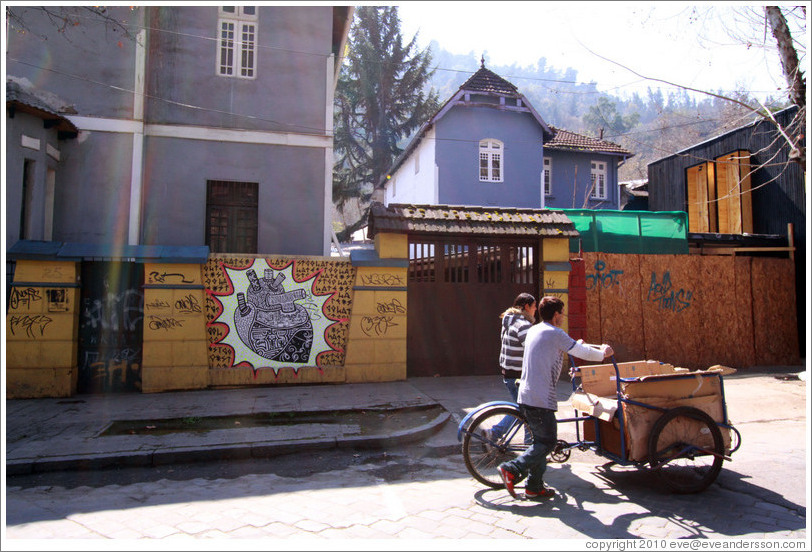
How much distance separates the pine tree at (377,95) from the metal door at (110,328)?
73.5ft

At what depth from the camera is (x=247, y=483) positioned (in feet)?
16.8

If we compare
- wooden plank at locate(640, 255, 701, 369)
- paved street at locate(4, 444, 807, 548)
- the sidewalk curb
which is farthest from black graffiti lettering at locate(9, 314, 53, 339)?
wooden plank at locate(640, 255, 701, 369)

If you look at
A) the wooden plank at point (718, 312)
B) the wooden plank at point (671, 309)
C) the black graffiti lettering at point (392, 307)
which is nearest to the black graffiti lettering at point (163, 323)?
the black graffiti lettering at point (392, 307)

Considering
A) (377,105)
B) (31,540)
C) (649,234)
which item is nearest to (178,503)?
(31,540)

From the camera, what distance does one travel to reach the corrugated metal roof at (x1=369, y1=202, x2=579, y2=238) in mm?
9453

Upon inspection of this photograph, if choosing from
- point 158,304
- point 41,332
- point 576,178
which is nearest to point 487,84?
point 576,178

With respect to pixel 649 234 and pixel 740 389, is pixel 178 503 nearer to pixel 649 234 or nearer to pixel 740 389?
pixel 740 389

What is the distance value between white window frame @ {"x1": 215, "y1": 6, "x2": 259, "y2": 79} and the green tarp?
831 cm

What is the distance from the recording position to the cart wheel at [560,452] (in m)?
4.78

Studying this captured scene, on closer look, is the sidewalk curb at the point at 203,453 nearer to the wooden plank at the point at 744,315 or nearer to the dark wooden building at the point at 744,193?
the wooden plank at the point at 744,315

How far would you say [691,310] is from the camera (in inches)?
452

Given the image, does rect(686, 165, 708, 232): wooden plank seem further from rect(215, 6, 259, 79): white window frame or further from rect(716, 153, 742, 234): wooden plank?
rect(215, 6, 259, 79): white window frame

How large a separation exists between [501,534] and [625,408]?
1691mm

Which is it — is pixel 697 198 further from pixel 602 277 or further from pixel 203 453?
pixel 203 453
